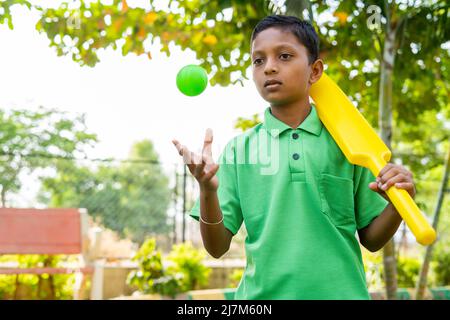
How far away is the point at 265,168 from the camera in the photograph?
1.53 m

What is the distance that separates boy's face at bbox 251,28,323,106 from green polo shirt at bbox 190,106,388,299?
0.33ft

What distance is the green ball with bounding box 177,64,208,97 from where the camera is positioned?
1845mm

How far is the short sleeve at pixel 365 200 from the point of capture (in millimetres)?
1576

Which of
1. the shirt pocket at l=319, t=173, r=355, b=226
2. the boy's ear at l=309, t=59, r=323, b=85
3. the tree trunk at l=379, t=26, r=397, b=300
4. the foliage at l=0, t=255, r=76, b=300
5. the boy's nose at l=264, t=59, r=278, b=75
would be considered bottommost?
the foliage at l=0, t=255, r=76, b=300

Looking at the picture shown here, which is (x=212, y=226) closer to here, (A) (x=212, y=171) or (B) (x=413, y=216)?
(A) (x=212, y=171)

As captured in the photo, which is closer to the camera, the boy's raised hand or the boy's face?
the boy's raised hand

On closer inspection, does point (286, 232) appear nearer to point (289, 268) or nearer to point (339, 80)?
point (289, 268)

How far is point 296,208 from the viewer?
1.45 m

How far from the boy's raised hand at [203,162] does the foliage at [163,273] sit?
123 inches

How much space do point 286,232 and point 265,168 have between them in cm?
20

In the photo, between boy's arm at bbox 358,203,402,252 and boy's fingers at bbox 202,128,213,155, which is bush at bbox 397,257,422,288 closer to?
boy's arm at bbox 358,203,402,252

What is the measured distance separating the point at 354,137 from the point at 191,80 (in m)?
0.59

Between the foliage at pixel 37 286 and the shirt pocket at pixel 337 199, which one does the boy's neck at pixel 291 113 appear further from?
the foliage at pixel 37 286

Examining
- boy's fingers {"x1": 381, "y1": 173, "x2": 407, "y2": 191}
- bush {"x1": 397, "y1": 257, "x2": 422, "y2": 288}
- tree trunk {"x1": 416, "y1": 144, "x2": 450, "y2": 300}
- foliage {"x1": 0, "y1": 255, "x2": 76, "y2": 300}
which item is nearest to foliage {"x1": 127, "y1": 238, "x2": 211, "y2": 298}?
foliage {"x1": 0, "y1": 255, "x2": 76, "y2": 300}
